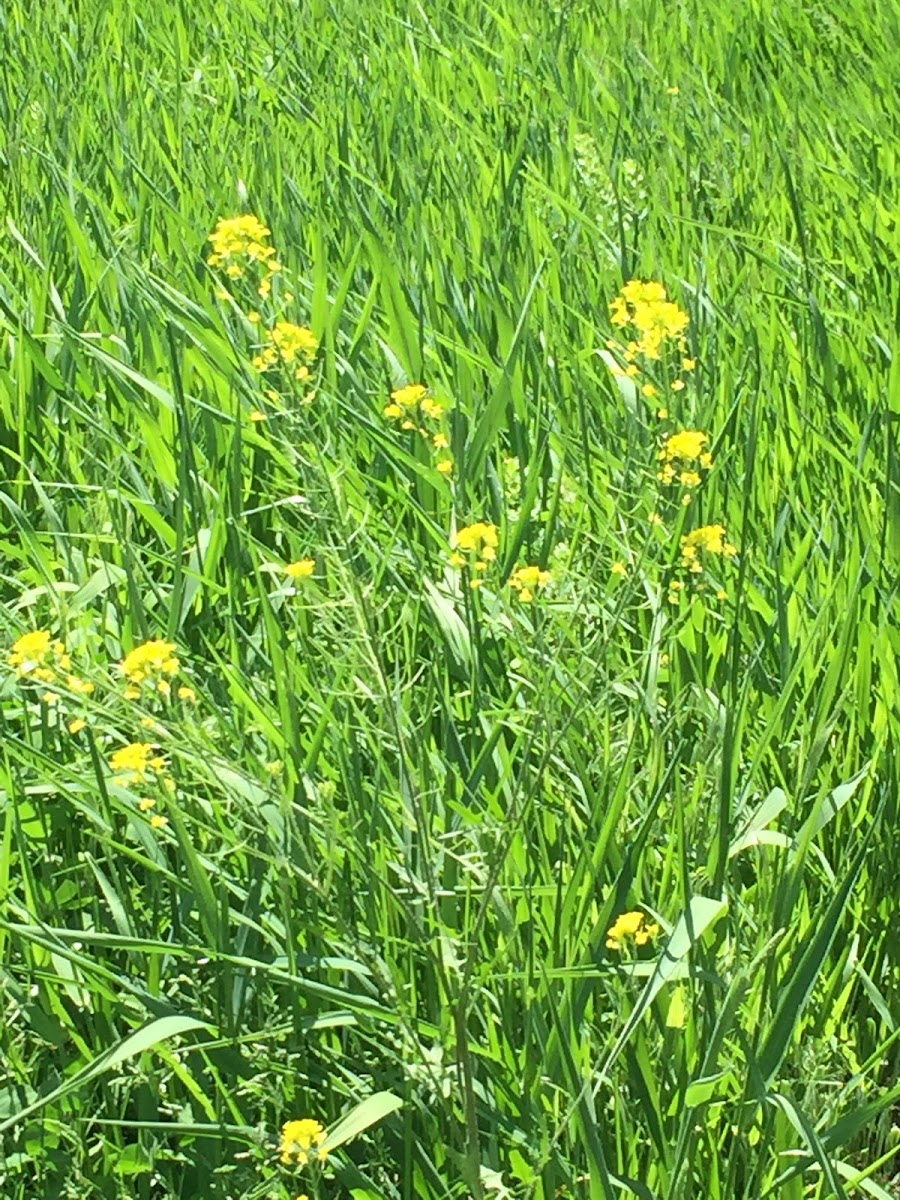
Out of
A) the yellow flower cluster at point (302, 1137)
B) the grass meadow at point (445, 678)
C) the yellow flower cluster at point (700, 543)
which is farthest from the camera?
the yellow flower cluster at point (700, 543)

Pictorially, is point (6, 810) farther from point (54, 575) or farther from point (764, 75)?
point (764, 75)

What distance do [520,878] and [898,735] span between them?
40cm

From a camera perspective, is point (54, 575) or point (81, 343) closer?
point (54, 575)

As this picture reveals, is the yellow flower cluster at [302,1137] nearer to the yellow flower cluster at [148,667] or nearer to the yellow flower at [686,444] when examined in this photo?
the yellow flower cluster at [148,667]

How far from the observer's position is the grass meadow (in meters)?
1.10

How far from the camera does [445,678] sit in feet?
4.70

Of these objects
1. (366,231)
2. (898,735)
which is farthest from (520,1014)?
(366,231)

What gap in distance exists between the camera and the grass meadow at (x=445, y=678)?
3.59 feet

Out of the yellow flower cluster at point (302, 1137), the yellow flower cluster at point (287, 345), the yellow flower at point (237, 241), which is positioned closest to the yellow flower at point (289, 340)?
the yellow flower cluster at point (287, 345)

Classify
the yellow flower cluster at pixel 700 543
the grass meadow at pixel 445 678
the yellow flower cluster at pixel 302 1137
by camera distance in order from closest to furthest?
the yellow flower cluster at pixel 302 1137
the grass meadow at pixel 445 678
the yellow flower cluster at pixel 700 543

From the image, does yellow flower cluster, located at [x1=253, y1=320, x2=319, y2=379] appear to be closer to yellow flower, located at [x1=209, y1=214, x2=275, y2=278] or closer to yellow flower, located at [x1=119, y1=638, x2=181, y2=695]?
yellow flower, located at [x1=209, y1=214, x2=275, y2=278]

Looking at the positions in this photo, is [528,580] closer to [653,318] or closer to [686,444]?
[686,444]

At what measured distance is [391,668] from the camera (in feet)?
5.08

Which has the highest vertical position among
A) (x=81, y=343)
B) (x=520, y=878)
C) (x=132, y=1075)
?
(x=81, y=343)
